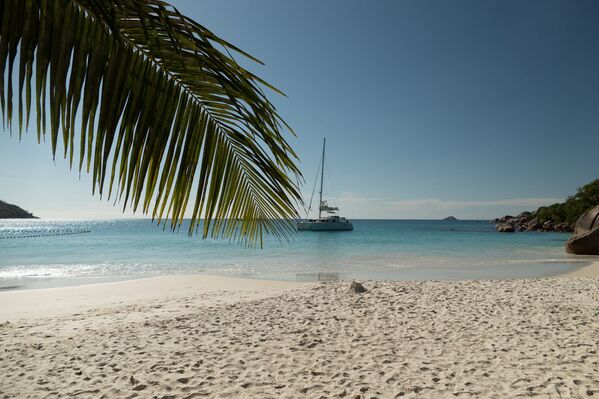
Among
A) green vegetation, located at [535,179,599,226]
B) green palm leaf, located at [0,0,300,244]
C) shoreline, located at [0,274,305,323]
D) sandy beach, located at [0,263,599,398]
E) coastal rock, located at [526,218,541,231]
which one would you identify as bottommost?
shoreline, located at [0,274,305,323]

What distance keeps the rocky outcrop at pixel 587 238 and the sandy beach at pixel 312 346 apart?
671 inches

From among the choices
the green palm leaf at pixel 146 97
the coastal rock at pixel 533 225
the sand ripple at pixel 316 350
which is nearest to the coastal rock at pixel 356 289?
the sand ripple at pixel 316 350

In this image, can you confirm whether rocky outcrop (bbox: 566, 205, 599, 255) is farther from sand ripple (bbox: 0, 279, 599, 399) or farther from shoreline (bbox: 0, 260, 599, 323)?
sand ripple (bbox: 0, 279, 599, 399)

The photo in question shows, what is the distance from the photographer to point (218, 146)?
1701 millimetres

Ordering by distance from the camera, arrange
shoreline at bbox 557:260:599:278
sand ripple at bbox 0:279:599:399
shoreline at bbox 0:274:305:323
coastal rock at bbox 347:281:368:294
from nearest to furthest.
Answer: sand ripple at bbox 0:279:599:399 → shoreline at bbox 0:274:305:323 → coastal rock at bbox 347:281:368:294 → shoreline at bbox 557:260:599:278

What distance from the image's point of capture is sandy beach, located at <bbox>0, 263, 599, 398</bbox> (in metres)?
4.66

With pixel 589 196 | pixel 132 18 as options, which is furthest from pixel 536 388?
pixel 589 196

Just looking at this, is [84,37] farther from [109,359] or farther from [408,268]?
[408,268]

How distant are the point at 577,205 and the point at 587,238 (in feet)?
105

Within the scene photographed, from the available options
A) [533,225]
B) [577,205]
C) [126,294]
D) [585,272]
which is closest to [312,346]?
[126,294]

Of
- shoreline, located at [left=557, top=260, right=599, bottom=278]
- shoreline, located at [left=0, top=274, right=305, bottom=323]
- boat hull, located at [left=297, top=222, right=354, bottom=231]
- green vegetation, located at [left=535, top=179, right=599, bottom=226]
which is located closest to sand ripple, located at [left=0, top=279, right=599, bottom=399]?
shoreline, located at [left=0, top=274, right=305, bottom=323]

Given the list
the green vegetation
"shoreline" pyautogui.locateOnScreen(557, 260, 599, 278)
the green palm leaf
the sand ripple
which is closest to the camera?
the green palm leaf

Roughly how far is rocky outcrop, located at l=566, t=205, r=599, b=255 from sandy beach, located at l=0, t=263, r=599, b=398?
671 inches

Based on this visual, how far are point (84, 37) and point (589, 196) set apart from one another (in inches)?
2324
